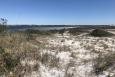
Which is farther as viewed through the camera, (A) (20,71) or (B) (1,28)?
(B) (1,28)

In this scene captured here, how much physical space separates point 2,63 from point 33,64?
1172mm

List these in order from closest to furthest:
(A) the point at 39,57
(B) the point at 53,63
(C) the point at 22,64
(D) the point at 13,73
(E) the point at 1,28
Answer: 1. (D) the point at 13,73
2. (C) the point at 22,64
3. (B) the point at 53,63
4. (A) the point at 39,57
5. (E) the point at 1,28

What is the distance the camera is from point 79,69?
22.4 feet

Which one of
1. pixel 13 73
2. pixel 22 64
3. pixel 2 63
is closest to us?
pixel 13 73

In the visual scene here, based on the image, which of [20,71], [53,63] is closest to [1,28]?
[53,63]

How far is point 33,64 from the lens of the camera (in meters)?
6.73

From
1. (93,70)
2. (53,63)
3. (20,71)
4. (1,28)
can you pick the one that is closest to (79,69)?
(93,70)

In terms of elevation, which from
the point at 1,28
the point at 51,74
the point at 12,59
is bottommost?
the point at 51,74

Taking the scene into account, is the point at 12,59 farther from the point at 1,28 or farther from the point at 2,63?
the point at 1,28

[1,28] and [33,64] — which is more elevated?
[1,28]

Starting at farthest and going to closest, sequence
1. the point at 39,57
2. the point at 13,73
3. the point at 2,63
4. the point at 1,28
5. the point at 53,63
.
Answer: the point at 1,28, the point at 39,57, the point at 53,63, the point at 2,63, the point at 13,73

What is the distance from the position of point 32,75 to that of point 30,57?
2011mm

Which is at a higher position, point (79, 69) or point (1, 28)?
point (1, 28)

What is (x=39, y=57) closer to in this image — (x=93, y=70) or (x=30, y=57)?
(x=30, y=57)
